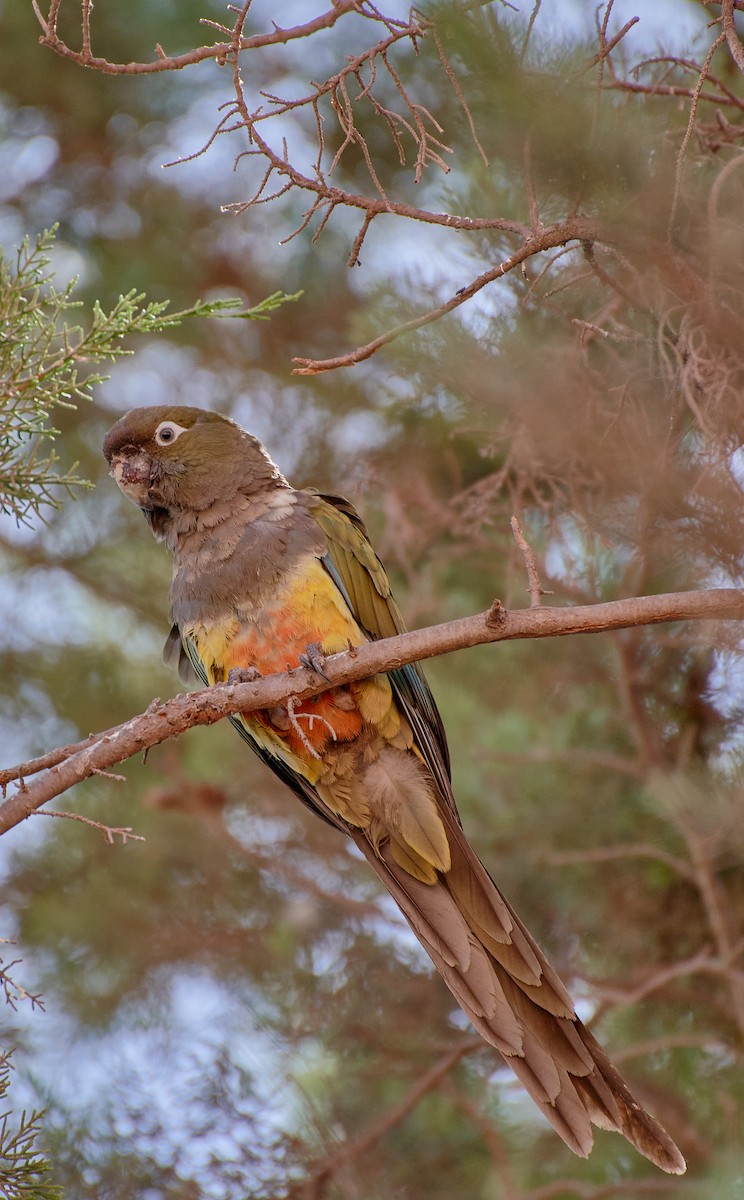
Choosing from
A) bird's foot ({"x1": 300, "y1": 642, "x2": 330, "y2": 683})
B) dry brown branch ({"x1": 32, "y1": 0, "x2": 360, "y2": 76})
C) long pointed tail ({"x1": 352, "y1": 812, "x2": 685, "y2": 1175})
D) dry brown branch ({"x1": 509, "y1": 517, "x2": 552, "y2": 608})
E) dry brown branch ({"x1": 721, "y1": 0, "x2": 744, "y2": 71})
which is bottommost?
long pointed tail ({"x1": 352, "y1": 812, "x2": 685, "y2": 1175})

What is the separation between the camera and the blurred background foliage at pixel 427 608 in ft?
9.63

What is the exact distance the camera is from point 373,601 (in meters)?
3.88

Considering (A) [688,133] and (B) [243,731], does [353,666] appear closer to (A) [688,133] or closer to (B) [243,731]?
(B) [243,731]

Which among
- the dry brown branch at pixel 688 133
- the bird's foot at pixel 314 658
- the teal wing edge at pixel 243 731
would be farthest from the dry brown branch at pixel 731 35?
the teal wing edge at pixel 243 731

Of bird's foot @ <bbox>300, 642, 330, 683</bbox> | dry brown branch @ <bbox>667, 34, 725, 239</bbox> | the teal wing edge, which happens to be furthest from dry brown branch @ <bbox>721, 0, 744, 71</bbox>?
the teal wing edge

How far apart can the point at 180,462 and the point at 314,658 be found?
1173 millimetres

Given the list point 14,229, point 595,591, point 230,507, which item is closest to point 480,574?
point 595,591

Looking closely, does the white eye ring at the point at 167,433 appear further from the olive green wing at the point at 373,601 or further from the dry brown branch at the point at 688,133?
the dry brown branch at the point at 688,133

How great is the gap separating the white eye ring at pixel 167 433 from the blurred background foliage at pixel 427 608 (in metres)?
0.51

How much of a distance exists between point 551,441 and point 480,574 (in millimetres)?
2396

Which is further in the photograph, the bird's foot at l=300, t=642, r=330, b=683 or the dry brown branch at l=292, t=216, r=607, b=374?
the bird's foot at l=300, t=642, r=330, b=683

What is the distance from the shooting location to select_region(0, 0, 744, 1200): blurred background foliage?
9.63 ft

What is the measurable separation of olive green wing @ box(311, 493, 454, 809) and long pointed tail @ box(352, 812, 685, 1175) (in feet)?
0.84

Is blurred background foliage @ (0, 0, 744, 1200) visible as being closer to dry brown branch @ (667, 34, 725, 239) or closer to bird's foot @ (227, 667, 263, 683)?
dry brown branch @ (667, 34, 725, 239)
